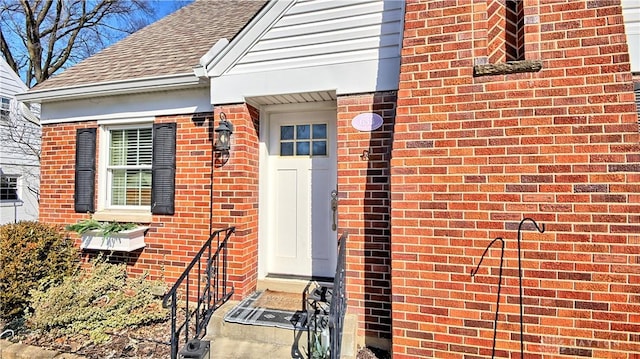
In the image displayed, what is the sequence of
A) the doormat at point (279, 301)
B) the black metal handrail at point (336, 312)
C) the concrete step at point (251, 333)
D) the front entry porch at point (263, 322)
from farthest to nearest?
the doormat at point (279, 301)
the concrete step at point (251, 333)
the front entry porch at point (263, 322)
the black metal handrail at point (336, 312)

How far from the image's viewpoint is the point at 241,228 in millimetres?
3779

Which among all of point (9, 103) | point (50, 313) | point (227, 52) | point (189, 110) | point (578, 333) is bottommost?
point (50, 313)

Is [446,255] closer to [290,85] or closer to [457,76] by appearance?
[457,76]

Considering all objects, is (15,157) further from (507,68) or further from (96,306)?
(507,68)

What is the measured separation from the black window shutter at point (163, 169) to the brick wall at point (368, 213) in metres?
2.36

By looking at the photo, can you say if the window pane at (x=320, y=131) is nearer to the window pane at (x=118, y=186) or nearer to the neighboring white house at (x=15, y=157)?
the window pane at (x=118, y=186)

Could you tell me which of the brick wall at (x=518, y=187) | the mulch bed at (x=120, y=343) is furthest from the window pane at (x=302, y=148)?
the mulch bed at (x=120, y=343)

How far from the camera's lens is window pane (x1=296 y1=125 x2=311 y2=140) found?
4.17 metres

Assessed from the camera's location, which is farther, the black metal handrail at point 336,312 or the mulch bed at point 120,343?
the mulch bed at point 120,343

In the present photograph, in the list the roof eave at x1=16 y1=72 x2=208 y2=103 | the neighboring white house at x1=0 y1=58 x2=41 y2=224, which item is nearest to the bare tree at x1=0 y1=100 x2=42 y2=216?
the neighboring white house at x1=0 y1=58 x2=41 y2=224

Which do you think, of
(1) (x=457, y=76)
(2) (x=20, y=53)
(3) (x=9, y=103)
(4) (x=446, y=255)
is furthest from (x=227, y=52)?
(2) (x=20, y=53)

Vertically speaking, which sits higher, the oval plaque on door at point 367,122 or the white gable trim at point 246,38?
the white gable trim at point 246,38

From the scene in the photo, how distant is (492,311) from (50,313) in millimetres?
4544

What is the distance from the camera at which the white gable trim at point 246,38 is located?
11.9ft
